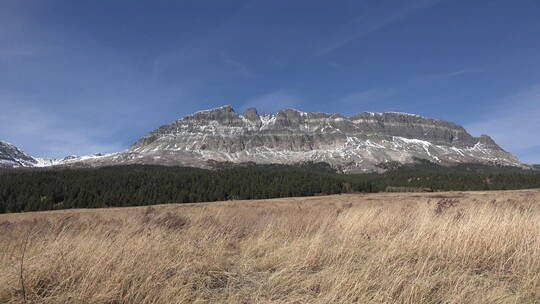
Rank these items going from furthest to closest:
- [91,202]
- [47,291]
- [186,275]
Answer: [91,202]
[186,275]
[47,291]

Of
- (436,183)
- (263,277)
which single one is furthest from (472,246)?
(436,183)

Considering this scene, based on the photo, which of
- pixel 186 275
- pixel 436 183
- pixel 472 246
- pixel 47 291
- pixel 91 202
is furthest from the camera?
pixel 436 183

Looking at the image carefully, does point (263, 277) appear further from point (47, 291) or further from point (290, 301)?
point (47, 291)

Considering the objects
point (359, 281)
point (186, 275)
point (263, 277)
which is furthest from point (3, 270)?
point (359, 281)

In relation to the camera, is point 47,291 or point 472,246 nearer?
point 47,291

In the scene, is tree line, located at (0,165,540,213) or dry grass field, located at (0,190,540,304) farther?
tree line, located at (0,165,540,213)

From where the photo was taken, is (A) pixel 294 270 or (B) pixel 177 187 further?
(B) pixel 177 187

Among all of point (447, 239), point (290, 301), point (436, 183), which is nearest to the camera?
point (290, 301)

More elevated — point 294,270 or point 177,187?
point 294,270

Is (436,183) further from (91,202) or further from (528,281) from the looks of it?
(528,281)

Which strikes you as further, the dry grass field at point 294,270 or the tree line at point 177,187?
the tree line at point 177,187

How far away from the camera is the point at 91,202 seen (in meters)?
105

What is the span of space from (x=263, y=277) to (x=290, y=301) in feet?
4.08

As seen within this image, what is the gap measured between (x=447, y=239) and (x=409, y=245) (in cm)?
89
